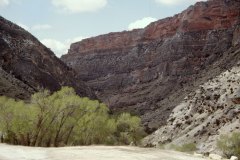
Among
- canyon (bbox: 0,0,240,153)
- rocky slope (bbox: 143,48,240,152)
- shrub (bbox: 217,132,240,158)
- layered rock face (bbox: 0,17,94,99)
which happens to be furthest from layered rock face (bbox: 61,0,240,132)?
shrub (bbox: 217,132,240,158)

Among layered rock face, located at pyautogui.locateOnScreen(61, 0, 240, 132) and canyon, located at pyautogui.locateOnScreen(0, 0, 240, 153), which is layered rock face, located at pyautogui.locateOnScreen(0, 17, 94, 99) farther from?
layered rock face, located at pyautogui.locateOnScreen(61, 0, 240, 132)

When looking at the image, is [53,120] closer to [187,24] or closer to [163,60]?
[163,60]

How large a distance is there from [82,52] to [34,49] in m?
93.4

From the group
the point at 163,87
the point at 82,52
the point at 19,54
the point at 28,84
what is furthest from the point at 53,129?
the point at 82,52

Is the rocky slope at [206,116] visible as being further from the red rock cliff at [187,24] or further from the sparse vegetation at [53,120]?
the red rock cliff at [187,24]

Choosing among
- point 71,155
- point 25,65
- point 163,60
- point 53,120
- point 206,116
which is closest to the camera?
point 71,155

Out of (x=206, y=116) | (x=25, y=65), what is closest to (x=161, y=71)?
(x=25, y=65)

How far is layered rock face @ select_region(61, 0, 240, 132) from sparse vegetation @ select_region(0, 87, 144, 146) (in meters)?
43.4

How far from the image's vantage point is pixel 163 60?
452 ft

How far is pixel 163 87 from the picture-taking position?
401ft

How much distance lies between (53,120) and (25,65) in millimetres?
47690

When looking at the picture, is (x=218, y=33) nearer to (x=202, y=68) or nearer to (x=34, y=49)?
(x=202, y=68)

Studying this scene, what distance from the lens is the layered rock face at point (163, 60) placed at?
11281 centimetres

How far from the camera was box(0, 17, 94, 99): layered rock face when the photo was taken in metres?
81.2
